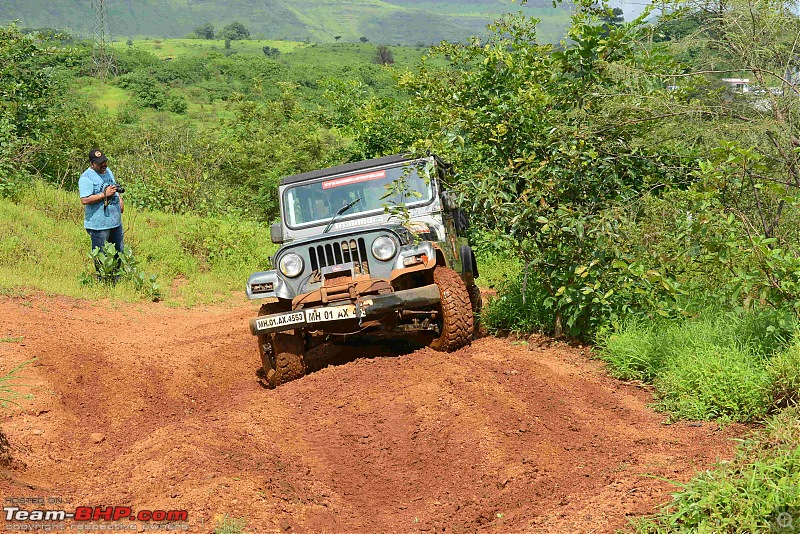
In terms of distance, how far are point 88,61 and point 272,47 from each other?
47954mm

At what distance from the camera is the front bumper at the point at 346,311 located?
20.4 feet

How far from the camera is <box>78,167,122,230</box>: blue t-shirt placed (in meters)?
9.81

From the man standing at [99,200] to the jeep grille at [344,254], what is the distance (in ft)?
13.2

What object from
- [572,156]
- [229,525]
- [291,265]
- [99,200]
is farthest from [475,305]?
[229,525]

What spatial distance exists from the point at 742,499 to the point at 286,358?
3962 mm

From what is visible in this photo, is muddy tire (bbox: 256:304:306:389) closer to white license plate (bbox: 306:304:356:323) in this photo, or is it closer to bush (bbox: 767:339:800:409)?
white license plate (bbox: 306:304:356:323)

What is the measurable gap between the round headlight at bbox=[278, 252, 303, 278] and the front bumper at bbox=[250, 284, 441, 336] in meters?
0.58

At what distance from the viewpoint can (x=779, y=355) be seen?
501cm

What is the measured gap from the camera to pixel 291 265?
684cm

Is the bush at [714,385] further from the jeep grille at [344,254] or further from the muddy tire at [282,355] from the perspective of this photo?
the muddy tire at [282,355]

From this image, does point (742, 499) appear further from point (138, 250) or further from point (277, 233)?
point (138, 250)

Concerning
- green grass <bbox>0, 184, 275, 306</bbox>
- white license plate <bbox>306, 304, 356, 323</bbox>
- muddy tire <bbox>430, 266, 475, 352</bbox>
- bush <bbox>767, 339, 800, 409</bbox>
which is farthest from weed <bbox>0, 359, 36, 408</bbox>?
bush <bbox>767, 339, 800, 409</bbox>

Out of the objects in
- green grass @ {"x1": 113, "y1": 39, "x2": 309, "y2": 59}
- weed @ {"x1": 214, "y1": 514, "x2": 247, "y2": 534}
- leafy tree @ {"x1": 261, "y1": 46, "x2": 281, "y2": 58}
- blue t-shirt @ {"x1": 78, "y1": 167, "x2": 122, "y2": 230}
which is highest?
green grass @ {"x1": 113, "y1": 39, "x2": 309, "y2": 59}

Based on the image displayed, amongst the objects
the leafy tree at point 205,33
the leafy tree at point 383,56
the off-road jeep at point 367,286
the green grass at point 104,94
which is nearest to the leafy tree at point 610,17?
the off-road jeep at point 367,286
